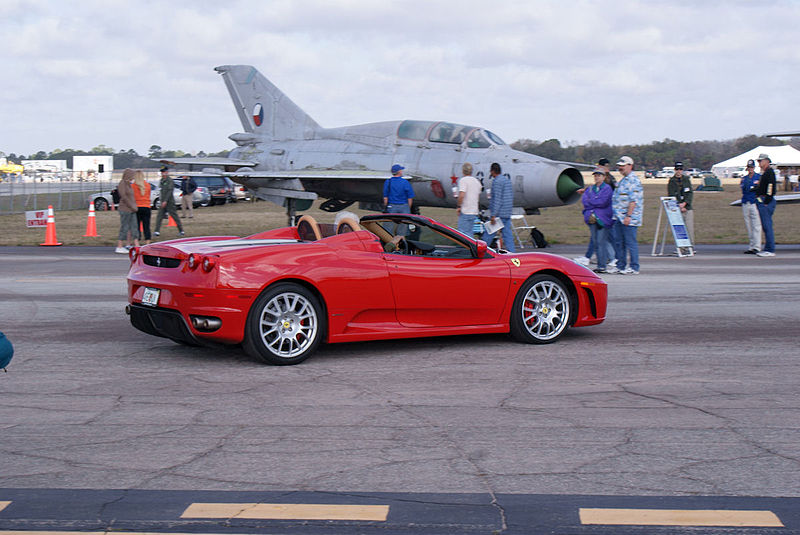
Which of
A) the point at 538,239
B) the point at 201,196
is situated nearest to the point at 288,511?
the point at 538,239

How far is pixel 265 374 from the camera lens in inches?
291

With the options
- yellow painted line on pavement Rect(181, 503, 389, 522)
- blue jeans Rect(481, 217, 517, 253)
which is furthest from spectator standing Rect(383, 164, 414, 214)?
yellow painted line on pavement Rect(181, 503, 389, 522)

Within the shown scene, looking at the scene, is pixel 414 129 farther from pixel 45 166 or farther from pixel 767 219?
pixel 45 166

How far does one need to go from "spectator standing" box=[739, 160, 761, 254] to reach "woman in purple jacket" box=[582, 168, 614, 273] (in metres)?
4.98

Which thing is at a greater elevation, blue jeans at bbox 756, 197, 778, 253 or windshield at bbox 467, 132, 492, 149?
windshield at bbox 467, 132, 492, 149

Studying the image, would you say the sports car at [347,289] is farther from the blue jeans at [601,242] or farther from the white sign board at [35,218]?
the white sign board at [35,218]

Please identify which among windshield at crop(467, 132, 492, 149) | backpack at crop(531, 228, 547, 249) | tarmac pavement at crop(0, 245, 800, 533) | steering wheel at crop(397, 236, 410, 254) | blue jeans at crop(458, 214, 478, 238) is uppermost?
windshield at crop(467, 132, 492, 149)

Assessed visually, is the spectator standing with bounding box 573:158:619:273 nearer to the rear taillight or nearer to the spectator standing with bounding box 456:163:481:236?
the spectator standing with bounding box 456:163:481:236

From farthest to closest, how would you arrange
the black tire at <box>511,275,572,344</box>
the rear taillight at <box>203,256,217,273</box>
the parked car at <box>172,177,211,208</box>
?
the parked car at <box>172,177,211,208</box>, the black tire at <box>511,275,572,344</box>, the rear taillight at <box>203,256,217,273</box>

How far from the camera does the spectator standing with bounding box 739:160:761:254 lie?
64.3 feet

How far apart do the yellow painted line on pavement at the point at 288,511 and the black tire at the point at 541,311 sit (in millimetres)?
4651

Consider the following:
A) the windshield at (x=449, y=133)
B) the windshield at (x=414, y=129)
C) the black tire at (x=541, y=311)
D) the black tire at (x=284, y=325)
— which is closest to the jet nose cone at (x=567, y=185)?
the windshield at (x=449, y=133)

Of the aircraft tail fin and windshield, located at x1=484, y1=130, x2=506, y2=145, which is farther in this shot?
the aircraft tail fin

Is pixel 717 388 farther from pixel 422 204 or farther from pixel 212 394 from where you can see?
pixel 422 204
